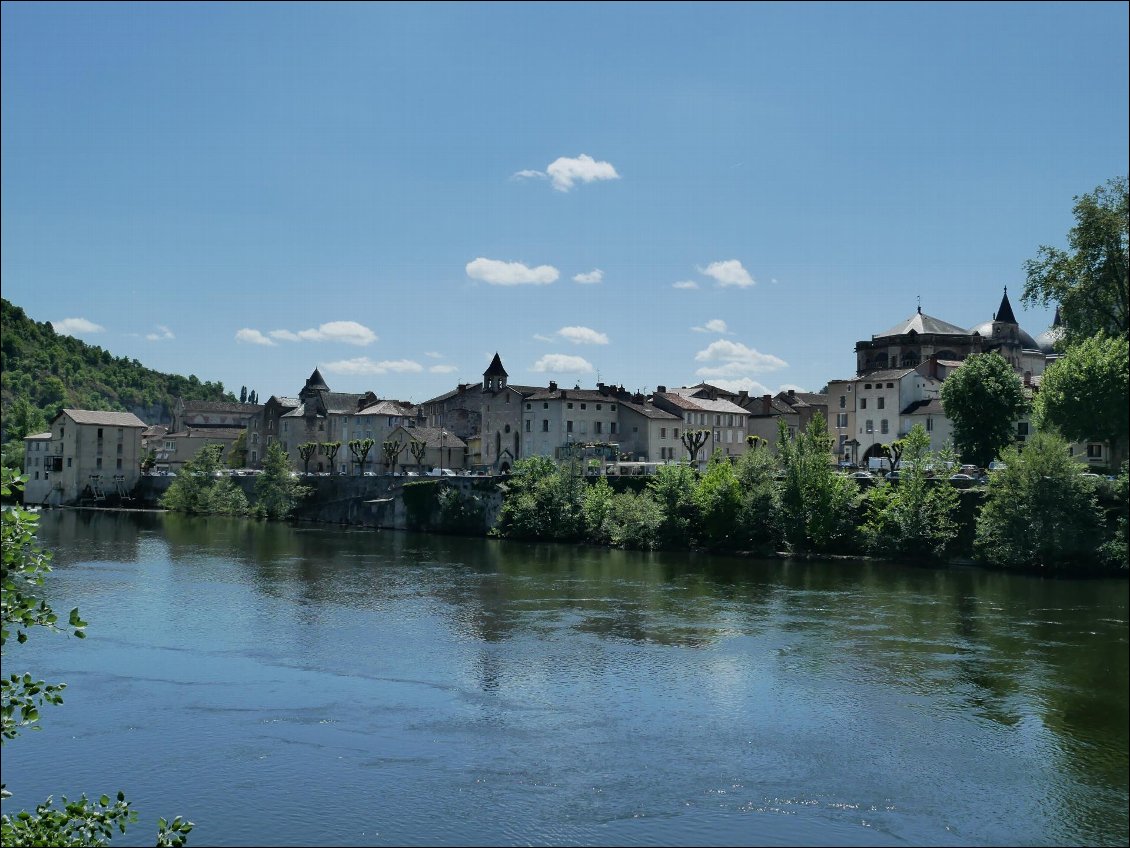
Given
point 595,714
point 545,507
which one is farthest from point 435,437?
point 595,714

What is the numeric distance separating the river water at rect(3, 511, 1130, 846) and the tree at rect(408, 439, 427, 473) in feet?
192

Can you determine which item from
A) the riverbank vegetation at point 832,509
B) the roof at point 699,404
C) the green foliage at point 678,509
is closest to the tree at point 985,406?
the riverbank vegetation at point 832,509

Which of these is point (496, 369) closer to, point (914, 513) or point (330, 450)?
point (330, 450)

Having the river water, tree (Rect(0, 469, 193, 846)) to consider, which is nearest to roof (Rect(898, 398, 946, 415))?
the river water

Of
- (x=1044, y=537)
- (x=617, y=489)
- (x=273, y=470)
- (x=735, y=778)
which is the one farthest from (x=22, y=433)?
(x=735, y=778)

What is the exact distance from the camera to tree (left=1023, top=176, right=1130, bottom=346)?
52.8 meters

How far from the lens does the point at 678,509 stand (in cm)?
6412

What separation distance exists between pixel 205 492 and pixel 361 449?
65.2 feet

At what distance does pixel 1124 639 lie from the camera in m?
32.3

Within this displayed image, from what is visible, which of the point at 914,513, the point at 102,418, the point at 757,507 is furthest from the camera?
the point at 102,418

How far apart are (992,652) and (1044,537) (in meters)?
18.9

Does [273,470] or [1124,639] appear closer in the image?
[1124,639]

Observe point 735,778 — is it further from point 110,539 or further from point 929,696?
point 110,539

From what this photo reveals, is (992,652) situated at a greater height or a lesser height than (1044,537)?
lesser
